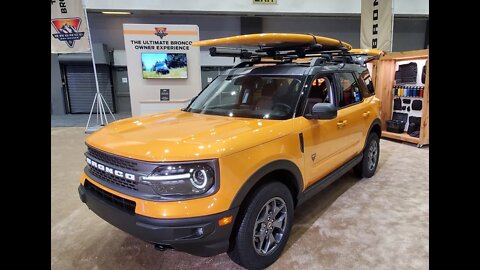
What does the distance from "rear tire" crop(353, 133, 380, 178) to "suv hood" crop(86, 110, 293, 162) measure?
2.06 meters

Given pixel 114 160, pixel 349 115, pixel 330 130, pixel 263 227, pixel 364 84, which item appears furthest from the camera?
pixel 364 84

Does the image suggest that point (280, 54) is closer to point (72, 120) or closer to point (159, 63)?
point (159, 63)

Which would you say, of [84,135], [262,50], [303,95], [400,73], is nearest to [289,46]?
[262,50]

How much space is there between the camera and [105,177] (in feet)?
6.61

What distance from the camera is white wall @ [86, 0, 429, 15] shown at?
9188 millimetres

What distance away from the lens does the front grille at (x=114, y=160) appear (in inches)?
70.7

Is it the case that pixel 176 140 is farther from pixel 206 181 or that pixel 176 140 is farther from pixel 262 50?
pixel 262 50

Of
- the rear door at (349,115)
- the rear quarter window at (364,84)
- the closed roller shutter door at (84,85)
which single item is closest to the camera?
the rear door at (349,115)

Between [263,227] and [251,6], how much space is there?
8762mm

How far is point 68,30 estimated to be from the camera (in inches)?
283

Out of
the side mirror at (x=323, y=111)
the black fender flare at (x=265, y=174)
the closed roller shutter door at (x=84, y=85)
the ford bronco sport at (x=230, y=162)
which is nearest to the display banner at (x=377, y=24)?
the ford bronco sport at (x=230, y=162)

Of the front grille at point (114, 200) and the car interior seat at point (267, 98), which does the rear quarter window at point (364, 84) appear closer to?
the car interior seat at point (267, 98)

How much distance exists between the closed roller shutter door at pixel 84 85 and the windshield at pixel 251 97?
9.17m

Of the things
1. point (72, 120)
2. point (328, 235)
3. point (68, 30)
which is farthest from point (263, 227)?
point (72, 120)
